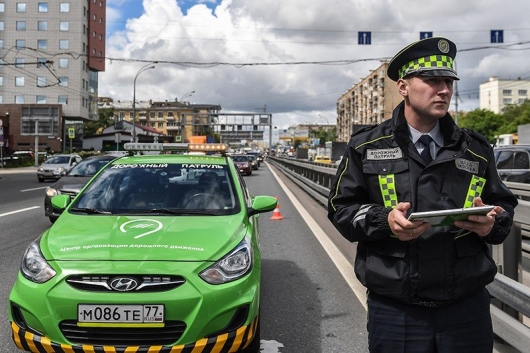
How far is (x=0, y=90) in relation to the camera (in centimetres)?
6819

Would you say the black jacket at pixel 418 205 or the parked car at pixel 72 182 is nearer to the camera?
the black jacket at pixel 418 205

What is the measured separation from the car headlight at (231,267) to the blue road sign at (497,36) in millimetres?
21531

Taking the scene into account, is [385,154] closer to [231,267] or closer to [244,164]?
[231,267]

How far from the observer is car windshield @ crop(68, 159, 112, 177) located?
37.3ft

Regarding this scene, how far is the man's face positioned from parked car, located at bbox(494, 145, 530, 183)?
431 inches

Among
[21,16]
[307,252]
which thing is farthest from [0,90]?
[307,252]

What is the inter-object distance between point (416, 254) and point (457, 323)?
32cm

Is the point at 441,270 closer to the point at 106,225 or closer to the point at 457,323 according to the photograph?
the point at 457,323

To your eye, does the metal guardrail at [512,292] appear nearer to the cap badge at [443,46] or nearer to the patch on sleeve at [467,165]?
the patch on sleeve at [467,165]

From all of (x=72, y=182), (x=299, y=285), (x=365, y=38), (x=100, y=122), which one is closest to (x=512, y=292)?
A: (x=299, y=285)

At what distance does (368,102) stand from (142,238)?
112584 millimetres

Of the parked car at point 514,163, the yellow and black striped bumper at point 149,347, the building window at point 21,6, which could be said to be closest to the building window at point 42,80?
the building window at point 21,6

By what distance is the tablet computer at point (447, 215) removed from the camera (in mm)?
1673

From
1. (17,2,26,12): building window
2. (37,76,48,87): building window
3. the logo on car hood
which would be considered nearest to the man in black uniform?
the logo on car hood
